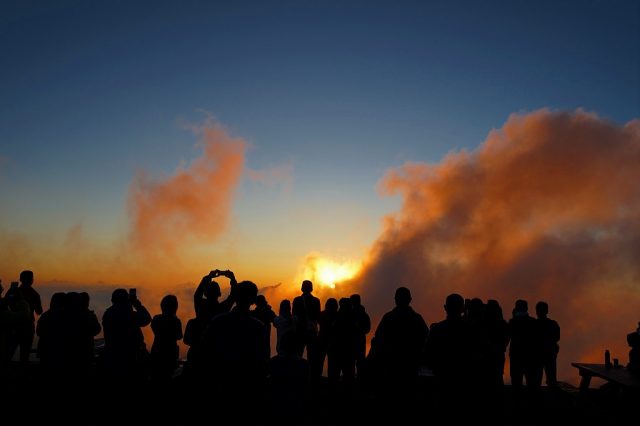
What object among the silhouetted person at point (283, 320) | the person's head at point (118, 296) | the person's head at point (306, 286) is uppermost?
the person's head at point (306, 286)

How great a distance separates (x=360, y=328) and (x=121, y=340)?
542 cm

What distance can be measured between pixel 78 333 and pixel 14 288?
5.23 metres

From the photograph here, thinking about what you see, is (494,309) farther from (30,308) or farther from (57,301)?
(30,308)

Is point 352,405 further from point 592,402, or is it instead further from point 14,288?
point 14,288

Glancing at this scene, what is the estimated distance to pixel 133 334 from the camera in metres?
8.10

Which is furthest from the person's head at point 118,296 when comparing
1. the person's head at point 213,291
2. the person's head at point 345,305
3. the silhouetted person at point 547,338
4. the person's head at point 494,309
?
the silhouetted person at point 547,338

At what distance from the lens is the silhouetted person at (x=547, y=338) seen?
35.6 feet

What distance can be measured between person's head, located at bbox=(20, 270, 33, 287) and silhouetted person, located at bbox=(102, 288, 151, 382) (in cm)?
558

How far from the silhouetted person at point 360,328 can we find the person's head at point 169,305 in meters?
4.39

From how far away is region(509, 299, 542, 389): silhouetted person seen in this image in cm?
1082

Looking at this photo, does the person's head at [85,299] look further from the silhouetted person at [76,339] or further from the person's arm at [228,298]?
the person's arm at [228,298]

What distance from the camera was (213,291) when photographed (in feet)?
26.0

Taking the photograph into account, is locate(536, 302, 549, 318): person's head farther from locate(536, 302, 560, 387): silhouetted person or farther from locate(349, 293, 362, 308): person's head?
locate(349, 293, 362, 308): person's head

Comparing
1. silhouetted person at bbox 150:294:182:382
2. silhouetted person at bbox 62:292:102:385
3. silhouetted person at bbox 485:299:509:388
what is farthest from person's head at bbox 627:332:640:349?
silhouetted person at bbox 62:292:102:385
